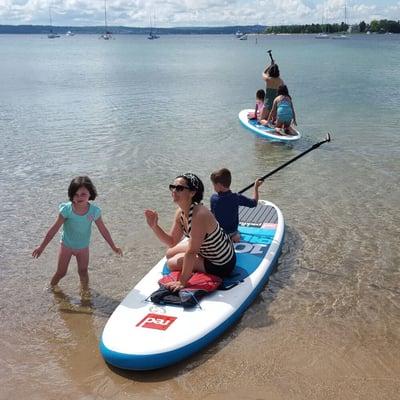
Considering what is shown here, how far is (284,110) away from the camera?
11883 mm

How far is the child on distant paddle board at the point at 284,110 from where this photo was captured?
38.7 ft

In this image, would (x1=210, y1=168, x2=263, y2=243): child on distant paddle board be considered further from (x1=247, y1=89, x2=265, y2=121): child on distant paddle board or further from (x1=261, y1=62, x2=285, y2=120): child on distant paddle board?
(x1=247, y1=89, x2=265, y2=121): child on distant paddle board

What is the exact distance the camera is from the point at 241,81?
26328 mm

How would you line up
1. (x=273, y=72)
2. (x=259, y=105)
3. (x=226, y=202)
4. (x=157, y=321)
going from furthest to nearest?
(x=259, y=105), (x=273, y=72), (x=226, y=202), (x=157, y=321)

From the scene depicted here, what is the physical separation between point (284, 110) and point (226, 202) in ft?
23.1

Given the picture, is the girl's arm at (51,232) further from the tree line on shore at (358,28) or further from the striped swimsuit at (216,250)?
the tree line on shore at (358,28)

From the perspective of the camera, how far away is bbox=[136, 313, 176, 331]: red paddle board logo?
413 centimetres

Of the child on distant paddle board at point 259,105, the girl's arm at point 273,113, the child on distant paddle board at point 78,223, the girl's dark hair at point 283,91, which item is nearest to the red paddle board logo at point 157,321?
the child on distant paddle board at point 78,223

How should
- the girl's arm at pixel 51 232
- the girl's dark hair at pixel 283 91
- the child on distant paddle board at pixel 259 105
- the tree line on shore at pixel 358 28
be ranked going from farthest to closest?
the tree line on shore at pixel 358 28, the child on distant paddle board at pixel 259 105, the girl's dark hair at pixel 283 91, the girl's arm at pixel 51 232

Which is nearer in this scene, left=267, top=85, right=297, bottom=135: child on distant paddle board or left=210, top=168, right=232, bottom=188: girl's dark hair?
left=210, top=168, right=232, bottom=188: girl's dark hair

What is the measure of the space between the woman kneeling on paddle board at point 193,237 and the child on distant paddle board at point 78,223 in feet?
1.72

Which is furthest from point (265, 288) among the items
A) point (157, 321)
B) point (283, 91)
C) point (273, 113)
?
point (273, 113)

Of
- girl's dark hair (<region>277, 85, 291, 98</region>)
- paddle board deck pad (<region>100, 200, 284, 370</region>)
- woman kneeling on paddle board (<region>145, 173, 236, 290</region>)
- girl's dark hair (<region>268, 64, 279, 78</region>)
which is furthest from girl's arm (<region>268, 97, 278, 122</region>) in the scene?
woman kneeling on paddle board (<region>145, 173, 236, 290</region>)

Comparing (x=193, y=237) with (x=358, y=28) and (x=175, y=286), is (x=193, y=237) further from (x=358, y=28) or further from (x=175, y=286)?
(x=358, y=28)
